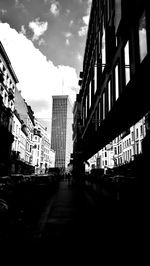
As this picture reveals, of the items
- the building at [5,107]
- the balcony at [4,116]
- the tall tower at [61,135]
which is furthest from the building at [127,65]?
the tall tower at [61,135]

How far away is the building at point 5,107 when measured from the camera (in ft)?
122

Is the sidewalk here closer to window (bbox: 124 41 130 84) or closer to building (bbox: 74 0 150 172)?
building (bbox: 74 0 150 172)

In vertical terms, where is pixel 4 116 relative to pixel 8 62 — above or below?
below

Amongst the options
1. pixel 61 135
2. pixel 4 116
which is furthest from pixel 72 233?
pixel 61 135

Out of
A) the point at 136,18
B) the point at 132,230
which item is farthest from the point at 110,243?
the point at 136,18

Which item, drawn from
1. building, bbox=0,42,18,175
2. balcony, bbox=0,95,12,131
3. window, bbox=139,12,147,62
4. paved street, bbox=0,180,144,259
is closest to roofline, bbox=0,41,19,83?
building, bbox=0,42,18,175

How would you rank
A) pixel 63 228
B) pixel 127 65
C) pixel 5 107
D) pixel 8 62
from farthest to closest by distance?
pixel 5 107 → pixel 8 62 → pixel 127 65 → pixel 63 228

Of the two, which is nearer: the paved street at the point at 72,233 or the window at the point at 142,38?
the paved street at the point at 72,233

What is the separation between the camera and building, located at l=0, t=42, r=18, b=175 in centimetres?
3712

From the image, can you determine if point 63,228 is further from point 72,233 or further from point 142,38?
point 142,38

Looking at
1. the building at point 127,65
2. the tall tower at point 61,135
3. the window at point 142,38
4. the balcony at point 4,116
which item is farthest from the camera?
the tall tower at point 61,135

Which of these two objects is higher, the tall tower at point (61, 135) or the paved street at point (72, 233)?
the tall tower at point (61, 135)

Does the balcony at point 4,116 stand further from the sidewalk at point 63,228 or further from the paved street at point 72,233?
the sidewalk at point 63,228

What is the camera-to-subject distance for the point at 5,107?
3944cm
